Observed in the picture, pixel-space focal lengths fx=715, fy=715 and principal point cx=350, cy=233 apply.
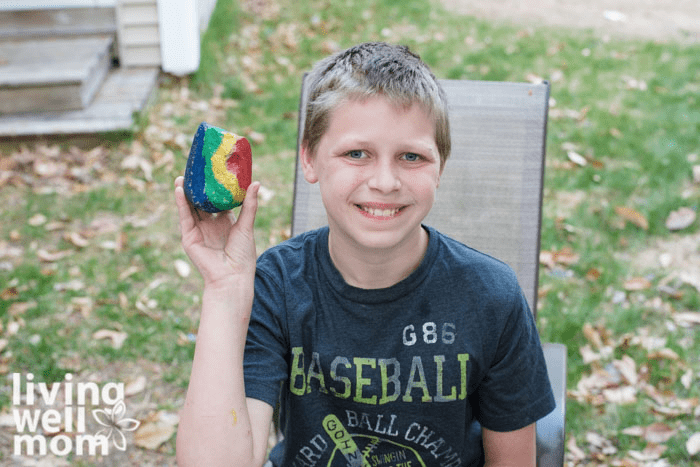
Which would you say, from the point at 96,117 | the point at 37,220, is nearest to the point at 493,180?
the point at 37,220

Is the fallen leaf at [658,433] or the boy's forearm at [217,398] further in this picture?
the fallen leaf at [658,433]

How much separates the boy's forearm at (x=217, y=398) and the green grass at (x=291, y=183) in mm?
1723

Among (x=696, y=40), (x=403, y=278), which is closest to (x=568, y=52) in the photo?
(x=696, y=40)

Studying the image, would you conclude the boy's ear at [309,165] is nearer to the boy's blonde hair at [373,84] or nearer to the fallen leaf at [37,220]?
the boy's blonde hair at [373,84]

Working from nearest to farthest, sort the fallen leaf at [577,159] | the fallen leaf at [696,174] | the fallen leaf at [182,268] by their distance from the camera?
the fallen leaf at [182,268] → the fallen leaf at [696,174] → the fallen leaf at [577,159]

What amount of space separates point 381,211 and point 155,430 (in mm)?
1861

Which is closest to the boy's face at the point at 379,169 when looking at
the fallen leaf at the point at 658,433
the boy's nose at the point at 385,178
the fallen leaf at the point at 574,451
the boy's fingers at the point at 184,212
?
the boy's nose at the point at 385,178

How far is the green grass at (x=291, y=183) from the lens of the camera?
3369 millimetres

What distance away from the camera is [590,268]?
386 centimetres

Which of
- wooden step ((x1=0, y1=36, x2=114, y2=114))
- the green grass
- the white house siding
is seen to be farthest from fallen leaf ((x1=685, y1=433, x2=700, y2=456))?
the white house siding

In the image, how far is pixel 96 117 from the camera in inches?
199

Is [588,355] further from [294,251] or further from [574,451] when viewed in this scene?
[294,251]

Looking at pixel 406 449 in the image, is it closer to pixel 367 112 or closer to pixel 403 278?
pixel 403 278

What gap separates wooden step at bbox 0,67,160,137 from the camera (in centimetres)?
494
